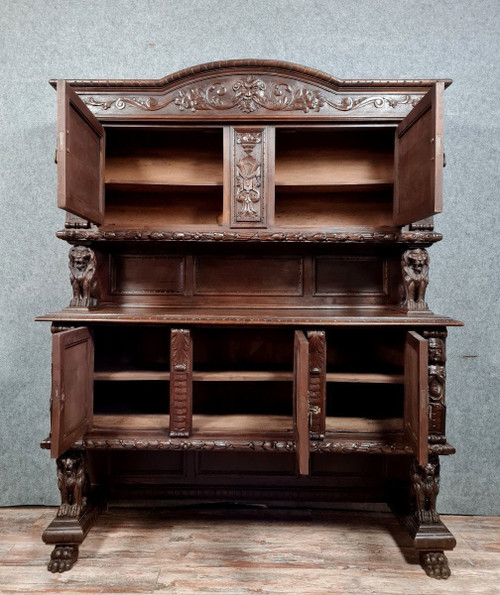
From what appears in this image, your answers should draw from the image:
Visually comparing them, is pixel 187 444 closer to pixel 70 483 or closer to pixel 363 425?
pixel 70 483

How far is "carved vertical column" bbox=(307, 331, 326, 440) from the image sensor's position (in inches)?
67.0

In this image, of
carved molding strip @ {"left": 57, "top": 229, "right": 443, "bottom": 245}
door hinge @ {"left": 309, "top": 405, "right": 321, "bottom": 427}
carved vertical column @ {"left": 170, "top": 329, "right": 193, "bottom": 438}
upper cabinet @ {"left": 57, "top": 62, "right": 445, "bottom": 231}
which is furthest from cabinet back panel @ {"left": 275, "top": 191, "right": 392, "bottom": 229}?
door hinge @ {"left": 309, "top": 405, "right": 321, "bottom": 427}

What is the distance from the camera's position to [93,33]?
7.13 feet

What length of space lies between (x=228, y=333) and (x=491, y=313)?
52.6 inches

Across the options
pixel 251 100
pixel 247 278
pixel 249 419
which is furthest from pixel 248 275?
pixel 251 100

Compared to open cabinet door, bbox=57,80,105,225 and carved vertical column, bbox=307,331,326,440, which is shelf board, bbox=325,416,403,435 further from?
open cabinet door, bbox=57,80,105,225

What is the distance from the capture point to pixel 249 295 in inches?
82.4

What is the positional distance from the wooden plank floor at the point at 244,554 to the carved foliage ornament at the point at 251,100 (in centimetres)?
188

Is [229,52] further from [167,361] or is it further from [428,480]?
[428,480]

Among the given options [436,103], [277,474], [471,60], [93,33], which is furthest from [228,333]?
[471,60]

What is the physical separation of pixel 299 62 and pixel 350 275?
111 cm

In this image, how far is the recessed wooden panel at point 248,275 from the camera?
210cm

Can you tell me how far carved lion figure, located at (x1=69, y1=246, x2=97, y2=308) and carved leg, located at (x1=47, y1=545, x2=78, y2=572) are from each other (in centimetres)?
97

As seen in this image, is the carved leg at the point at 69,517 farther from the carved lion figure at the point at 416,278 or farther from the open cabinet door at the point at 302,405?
the carved lion figure at the point at 416,278
